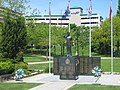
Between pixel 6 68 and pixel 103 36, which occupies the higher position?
pixel 103 36

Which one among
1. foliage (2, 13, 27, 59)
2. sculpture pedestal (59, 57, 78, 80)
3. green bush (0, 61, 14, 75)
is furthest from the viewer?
foliage (2, 13, 27, 59)

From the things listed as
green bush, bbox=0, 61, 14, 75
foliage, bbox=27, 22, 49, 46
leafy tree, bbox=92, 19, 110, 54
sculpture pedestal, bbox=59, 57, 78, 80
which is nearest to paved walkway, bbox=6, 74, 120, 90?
sculpture pedestal, bbox=59, 57, 78, 80

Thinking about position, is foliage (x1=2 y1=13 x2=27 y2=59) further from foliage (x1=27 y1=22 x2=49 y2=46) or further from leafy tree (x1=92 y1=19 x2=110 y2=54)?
leafy tree (x1=92 y1=19 x2=110 y2=54)

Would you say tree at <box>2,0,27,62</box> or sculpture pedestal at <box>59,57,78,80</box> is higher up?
tree at <box>2,0,27,62</box>

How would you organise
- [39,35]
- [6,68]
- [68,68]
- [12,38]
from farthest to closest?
1. [39,35]
2. [12,38]
3. [6,68]
4. [68,68]

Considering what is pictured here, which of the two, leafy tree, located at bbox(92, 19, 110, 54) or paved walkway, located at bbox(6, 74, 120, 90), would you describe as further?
leafy tree, located at bbox(92, 19, 110, 54)

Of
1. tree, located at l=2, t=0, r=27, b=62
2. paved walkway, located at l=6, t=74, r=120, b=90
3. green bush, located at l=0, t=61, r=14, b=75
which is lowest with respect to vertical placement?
paved walkway, located at l=6, t=74, r=120, b=90

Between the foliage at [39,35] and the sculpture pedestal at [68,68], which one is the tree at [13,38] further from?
the foliage at [39,35]

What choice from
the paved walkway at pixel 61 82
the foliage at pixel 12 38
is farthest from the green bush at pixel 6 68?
the foliage at pixel 12 38

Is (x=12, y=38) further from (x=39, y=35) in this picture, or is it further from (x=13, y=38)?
(x=39, y=35)

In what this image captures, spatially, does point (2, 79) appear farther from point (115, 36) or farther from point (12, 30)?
point (115, 36)

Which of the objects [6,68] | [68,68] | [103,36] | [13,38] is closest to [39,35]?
[103,36]

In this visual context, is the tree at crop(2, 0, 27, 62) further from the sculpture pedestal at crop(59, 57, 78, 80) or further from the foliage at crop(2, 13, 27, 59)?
the sculpture pedestal at crop(59, 57, 78, 80)

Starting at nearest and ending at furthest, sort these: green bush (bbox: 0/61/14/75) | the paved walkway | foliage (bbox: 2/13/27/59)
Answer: the paved walkway, green bush (bbox: 0/61/14/75), foliage (bbox: 2/13/27/59)
